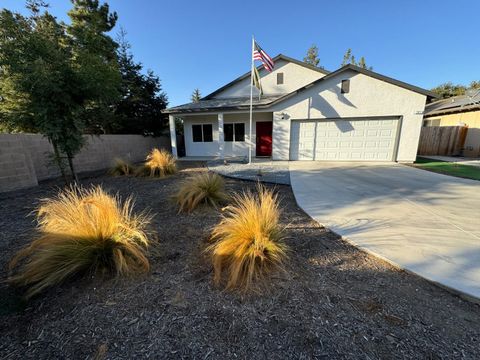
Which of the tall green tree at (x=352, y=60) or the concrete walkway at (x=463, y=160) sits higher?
the tall green tree at (x=352, y=60)

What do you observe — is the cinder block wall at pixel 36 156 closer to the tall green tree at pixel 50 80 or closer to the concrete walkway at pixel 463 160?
the tall green tree at pixel 50 80

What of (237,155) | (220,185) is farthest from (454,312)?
(237,155)

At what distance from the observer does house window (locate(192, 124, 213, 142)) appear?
13176 millimetres

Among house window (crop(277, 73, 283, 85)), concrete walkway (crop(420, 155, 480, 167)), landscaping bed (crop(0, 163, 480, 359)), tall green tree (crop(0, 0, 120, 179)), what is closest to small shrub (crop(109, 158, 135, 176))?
tall green tree (crop(0, 0, 120, 179))

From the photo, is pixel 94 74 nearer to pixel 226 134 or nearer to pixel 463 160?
pixel 226 134

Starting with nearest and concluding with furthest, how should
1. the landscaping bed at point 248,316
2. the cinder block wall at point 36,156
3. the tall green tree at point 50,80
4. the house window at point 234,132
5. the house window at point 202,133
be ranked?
the landscaping bed at point 248,316, the tall green tree at point 50,80, the cinder block wall at point 36,156, the house window at point 234,132, the house window at point 202,133

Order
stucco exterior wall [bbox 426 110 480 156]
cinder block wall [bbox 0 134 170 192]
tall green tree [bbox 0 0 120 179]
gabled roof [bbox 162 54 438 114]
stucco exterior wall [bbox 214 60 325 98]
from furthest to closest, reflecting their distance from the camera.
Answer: stucco exterior wall [bbox 214 60 325 98]
stucco exterior wall [bbox 426 110 480 156]
gabled roof [bbox 162 54 438 114]
cinder block wall [bbox 0 134 170 192]
tall green tree [bbox 0 0 120 179]

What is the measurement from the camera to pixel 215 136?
13.2m

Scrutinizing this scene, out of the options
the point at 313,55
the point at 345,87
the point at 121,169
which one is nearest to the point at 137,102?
the point at 121,169

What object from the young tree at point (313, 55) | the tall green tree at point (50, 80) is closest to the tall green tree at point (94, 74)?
the tall green tree at point (50, 80)

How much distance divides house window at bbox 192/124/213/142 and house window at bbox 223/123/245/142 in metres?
1.09

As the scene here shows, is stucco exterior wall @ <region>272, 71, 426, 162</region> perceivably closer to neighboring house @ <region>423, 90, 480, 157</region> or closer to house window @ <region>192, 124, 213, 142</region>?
house window @ <region>192, 124, 213, 142</region>

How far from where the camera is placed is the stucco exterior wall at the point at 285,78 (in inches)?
512

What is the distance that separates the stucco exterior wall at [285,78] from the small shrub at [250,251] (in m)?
12.8
